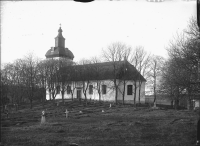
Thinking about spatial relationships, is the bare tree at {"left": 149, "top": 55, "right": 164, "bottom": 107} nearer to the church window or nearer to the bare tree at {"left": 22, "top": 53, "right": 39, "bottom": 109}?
the church window

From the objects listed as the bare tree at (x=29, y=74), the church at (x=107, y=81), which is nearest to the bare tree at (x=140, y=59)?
the church at (x=107, y=81)

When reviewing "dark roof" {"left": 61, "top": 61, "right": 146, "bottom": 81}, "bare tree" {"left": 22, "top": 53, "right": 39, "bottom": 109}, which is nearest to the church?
"dark roof" {"left": 61, "top": 61, "right": 146, "bottom": 81}

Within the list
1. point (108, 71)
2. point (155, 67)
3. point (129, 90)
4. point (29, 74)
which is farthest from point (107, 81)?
point (29, 74)

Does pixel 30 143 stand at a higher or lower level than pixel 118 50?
lower

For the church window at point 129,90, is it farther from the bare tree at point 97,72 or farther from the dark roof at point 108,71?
the bare tree at point 97,72

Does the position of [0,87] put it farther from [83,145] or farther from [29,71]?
[83,145]

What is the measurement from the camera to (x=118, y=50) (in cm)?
3406

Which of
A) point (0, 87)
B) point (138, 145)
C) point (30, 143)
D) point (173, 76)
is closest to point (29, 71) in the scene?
point (0, 87)

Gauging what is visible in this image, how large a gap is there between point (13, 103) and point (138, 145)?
20040mm

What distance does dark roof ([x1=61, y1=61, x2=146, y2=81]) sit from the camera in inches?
1416

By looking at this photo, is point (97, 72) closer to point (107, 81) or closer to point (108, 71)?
point (108, 71)

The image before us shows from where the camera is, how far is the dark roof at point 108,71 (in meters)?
36.0

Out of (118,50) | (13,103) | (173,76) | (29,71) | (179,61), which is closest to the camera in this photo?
(179,61)

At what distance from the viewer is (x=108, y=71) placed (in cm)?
3884
